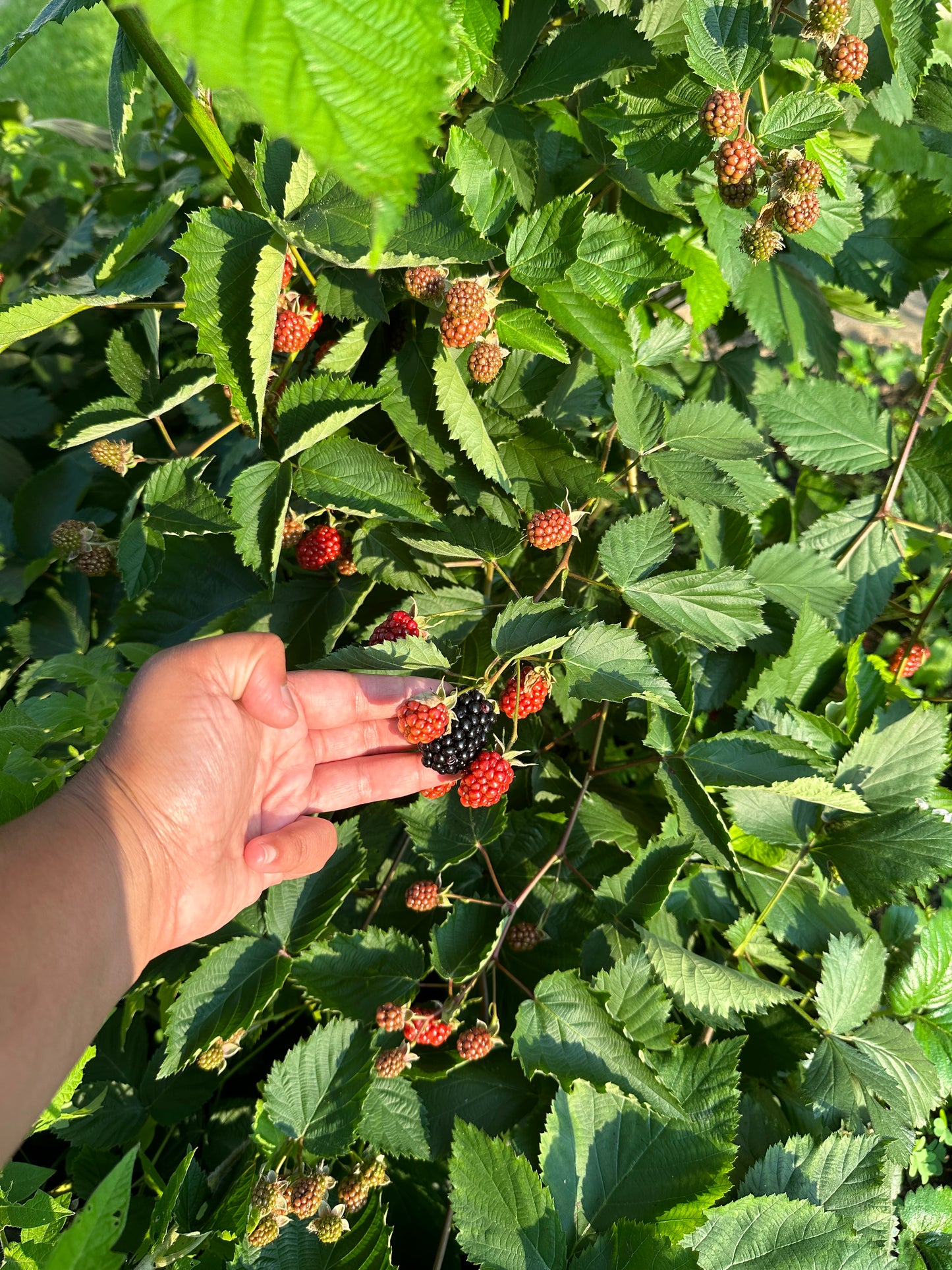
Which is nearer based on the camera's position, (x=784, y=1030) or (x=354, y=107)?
(x=354, y=107)

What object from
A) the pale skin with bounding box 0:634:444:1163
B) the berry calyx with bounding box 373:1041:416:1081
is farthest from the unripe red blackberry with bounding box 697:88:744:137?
the berry calyx with bounding box 373:1041:416:1081

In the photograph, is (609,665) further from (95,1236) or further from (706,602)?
(95,1236)

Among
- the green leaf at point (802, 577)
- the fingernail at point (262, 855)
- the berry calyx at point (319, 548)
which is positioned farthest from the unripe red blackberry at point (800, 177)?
the fingernail at point (262, 855)

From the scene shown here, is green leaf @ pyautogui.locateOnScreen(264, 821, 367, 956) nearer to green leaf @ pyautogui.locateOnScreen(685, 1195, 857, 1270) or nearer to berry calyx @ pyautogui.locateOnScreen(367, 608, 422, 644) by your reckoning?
berry calyx @ pyautogui.locateOnScreen(367, 608, 422, 644)

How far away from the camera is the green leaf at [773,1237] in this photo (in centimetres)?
116

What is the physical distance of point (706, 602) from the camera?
1.24 meters

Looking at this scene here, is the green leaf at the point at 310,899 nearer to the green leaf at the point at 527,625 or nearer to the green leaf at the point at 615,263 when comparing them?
the green leaf at the point at 527,625

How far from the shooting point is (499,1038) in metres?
1.34

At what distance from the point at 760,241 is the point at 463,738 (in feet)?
2.75

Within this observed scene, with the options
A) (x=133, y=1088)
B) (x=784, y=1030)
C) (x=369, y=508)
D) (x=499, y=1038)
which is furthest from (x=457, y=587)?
(x=133, y=1088)

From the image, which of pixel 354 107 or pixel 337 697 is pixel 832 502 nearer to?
pixel 337 697

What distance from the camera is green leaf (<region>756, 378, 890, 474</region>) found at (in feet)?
5.30

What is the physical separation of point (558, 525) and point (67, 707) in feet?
2.70

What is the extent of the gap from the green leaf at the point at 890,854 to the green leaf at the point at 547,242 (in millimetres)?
1015
